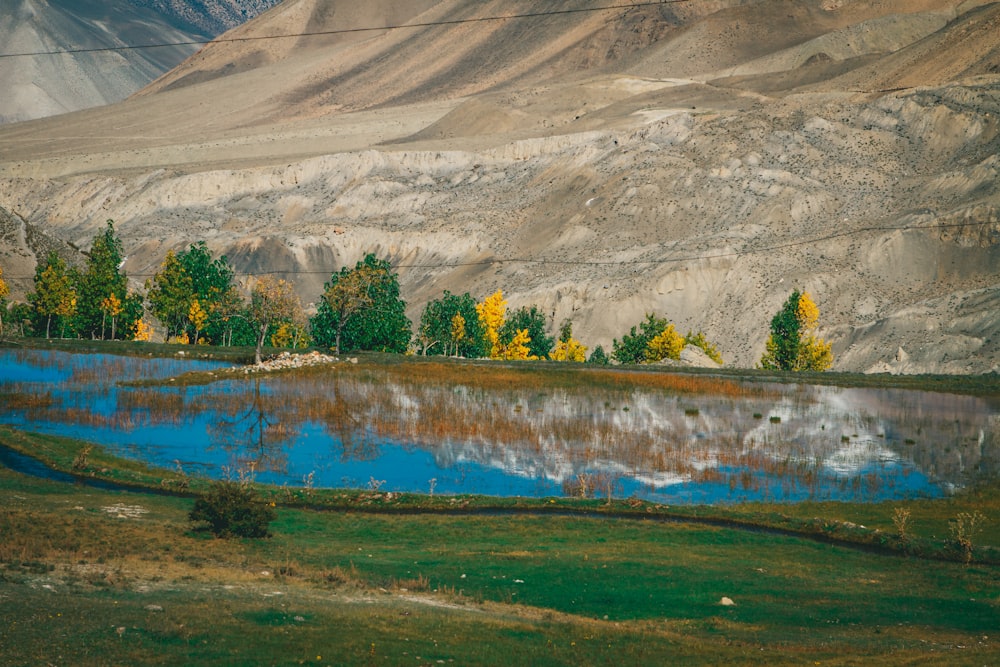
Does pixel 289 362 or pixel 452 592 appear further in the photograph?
pixel 289 362

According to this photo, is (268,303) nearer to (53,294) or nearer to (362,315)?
(362,315)

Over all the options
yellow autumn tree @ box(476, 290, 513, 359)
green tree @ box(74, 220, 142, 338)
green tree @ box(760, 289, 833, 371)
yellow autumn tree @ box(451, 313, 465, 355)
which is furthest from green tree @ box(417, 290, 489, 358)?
green tree @ box(760, 289, 833, 371)

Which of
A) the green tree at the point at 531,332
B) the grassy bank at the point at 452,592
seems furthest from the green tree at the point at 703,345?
the grassy bank at the point at 452,592

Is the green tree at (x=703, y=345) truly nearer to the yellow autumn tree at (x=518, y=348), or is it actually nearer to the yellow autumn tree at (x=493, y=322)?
the yellow autumn tree at (x=518, y=348)

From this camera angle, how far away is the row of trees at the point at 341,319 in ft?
319

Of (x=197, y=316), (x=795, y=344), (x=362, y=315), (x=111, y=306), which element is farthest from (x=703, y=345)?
(x=111, y=306)

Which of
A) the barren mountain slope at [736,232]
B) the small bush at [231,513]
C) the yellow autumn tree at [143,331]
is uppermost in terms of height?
the barren mountain slope at [736,232]

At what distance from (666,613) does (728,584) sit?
375 cm

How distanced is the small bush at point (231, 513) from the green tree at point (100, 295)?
77.4m

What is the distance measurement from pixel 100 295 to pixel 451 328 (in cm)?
3184

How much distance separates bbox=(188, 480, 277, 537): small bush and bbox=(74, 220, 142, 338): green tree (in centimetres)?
7741

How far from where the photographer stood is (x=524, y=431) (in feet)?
182

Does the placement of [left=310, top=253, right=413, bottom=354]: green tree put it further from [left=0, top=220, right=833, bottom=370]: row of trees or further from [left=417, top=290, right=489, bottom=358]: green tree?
[left=417, top=290, right=489, bottom=358]: green tree

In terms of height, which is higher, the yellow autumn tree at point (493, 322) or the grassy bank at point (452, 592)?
the yellow autumn tree at point (493, 322)
